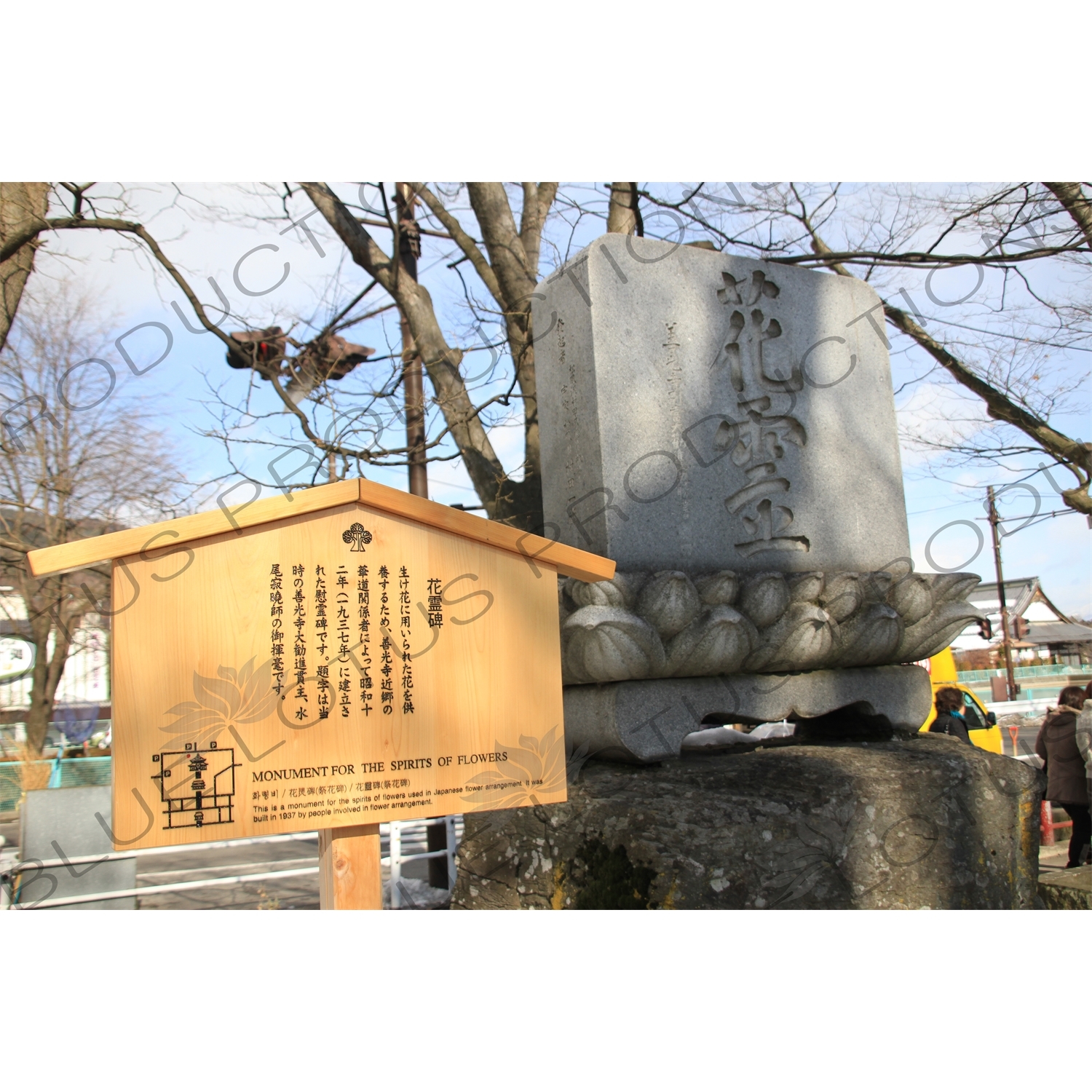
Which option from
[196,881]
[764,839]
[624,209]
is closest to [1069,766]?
[764,839]

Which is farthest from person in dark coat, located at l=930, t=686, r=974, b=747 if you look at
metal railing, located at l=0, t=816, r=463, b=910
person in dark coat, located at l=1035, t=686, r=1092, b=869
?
metal railing, located at l=0, t=816, r=463, b=910

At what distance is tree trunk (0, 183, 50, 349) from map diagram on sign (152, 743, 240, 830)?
14.6 ft

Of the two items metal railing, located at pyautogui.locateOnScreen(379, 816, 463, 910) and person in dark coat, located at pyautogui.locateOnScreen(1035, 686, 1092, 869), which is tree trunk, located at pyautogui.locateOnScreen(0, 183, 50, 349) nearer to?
metal railing, located at pyautogui.locateOnScreen(379, 816, 463, 910)

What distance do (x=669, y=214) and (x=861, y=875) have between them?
208 inches

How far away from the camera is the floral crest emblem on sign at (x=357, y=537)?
1.89 meters

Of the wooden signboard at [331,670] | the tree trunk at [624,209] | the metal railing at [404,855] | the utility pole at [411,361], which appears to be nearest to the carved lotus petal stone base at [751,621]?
the wooden signboard at [331,670]

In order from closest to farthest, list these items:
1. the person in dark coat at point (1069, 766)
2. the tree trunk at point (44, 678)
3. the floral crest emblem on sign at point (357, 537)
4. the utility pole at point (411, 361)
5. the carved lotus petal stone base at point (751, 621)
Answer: the floral crest emblem on sign at point (357, 537), the carved lotus petal stone base at point (751, 621), the person in dark coat at point (1069, 766), the utility pole at point (411, 361), the tree trunk at point (44, 678)

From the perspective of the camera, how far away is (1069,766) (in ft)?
19.1

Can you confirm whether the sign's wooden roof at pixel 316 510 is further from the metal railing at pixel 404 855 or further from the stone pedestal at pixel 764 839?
the metal railing at pixel 404 855

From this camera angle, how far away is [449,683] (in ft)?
6.23

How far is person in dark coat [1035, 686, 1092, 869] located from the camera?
5742mm

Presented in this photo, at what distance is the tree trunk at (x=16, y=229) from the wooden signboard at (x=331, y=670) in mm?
4305

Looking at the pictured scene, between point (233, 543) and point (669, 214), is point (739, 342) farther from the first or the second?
point (669, 214)

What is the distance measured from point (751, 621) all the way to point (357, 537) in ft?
5.55
